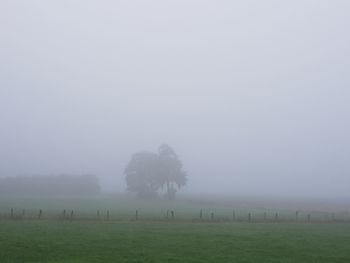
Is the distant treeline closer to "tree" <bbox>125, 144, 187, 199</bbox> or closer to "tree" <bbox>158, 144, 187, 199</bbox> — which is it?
"tree" <bbox>125, 144, 187, 199</bbox>

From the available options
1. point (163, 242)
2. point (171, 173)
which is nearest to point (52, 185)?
point (171, 173)

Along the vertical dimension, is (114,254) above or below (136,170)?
below

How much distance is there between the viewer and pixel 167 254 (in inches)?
1164

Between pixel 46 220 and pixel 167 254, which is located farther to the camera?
pixel 46 220

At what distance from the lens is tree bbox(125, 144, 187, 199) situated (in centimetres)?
11700

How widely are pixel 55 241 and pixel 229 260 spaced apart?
43.2 feet

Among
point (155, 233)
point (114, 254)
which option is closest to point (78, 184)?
point (155, 233)

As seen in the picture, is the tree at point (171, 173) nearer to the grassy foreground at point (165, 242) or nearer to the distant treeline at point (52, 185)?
the distant treeline at point (52, 185)

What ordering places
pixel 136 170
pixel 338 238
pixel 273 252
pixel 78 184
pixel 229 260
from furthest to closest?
pixel 78 184 < pixel 136 170 < pixel 338 238 < pixel 273 252 < pixel 229 260

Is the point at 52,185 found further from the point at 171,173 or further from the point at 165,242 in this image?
the point at 165,242

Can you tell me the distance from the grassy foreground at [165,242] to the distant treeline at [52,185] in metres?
99.3

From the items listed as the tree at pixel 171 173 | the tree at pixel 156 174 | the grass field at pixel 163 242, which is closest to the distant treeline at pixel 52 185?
the tree at pixel 156 174

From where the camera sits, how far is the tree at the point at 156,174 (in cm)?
11700

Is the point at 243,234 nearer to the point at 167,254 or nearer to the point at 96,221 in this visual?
the point at 167,254
